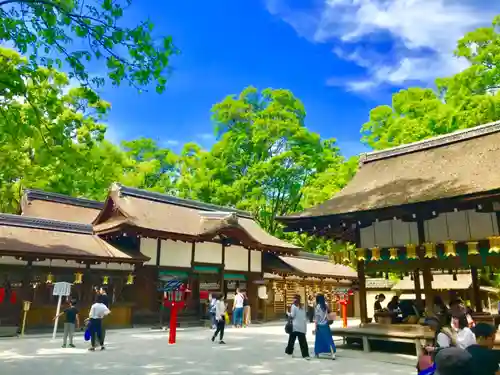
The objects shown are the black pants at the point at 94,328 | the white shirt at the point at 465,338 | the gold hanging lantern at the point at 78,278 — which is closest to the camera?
the white shirt at the point at 465,338

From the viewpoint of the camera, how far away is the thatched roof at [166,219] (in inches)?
841

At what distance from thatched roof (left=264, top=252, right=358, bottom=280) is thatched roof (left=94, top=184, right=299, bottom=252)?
1589 millimetres

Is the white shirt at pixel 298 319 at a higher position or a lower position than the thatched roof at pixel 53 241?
lower

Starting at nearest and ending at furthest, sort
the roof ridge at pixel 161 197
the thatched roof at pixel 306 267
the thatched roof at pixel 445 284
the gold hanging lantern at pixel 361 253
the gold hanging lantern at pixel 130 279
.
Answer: the gold hanging lantern at pixel 361 253 → the gold hanging lantern at pixel 130 279 → the roof ridge at pixel 161 197 → the thatched roof at pixel 306 267 → the thatched roof at pixel 445 284

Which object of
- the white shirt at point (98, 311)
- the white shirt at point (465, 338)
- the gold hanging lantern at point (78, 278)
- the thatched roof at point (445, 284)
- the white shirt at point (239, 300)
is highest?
the thatched roof at point (445, 284)

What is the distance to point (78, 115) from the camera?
95.4ft

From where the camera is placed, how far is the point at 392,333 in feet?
40.8

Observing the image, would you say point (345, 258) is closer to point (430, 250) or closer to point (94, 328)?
point (430, 250)

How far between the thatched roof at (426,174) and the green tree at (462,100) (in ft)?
29.3

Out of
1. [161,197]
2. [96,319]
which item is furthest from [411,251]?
[161,197]

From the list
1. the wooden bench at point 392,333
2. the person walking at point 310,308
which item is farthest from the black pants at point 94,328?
the person walking at point 310,308

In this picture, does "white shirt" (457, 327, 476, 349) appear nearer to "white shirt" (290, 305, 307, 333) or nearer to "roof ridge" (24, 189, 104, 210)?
"white shirt" (290, 305, 307, 333)

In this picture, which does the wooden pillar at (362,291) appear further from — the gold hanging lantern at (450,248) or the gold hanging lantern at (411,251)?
the gold hanging lantern at (450,248)

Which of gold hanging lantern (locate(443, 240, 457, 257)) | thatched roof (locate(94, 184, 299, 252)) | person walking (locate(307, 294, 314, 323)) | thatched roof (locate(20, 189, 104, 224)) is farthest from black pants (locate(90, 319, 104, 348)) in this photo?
person walking (locate(307, 294, 314, 323))
